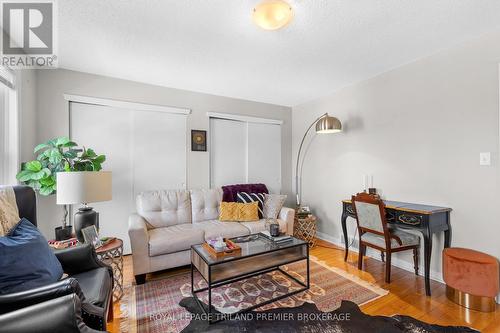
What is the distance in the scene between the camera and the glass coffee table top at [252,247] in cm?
184

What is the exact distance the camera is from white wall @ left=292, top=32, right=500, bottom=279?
209 cm

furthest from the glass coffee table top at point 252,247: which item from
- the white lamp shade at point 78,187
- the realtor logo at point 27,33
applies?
the realtor logo at point 27,33

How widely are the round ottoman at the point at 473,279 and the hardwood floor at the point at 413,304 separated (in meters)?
0.07

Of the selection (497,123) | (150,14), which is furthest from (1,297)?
(497,123)

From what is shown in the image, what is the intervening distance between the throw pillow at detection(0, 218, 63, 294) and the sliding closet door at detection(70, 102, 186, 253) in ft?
5.51

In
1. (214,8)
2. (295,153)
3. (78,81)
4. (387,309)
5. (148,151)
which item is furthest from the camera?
(295,153)

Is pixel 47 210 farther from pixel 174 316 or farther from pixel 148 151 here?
pixel 174 316

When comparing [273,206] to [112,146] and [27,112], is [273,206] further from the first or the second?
[27,112]

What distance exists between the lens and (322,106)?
3811 millimetres

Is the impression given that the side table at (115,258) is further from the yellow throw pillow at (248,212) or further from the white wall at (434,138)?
the white wall at (434,138)

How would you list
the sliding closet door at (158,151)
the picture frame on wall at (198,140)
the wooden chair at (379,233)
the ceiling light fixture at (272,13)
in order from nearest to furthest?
the ceiling light fixture at (272,13) < the wooden chair at (379,233) < the sliding closet door at (158,151) < the picture frame on wall at (198,140)

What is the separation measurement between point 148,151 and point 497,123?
3901 mm

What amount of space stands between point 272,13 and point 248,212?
92.1 inches

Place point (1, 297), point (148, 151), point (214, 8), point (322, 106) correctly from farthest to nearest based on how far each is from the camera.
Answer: point (322, 106) < point (148, 151) < point (214, 8) < point (1, 297)
